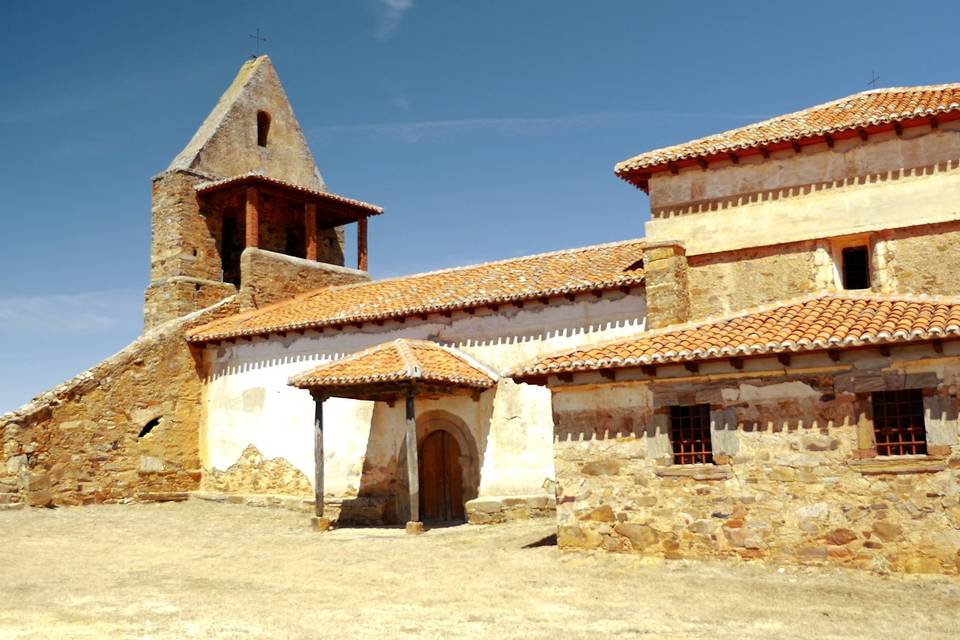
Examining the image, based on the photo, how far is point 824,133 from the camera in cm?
1438

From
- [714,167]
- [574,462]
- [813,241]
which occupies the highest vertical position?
[714,167]

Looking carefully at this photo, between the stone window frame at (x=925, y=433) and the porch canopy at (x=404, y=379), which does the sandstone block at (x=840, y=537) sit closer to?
the stone window frame at (x=925, y=433)

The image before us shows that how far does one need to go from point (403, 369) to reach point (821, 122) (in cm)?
836

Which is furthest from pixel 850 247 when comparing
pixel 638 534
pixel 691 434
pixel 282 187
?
pixel 282 187

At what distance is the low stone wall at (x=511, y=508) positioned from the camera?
17031 millimetres

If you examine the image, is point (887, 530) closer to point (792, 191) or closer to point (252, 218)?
point (792, 191)

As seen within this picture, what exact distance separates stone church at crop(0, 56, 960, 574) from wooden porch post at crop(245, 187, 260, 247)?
0.09 m

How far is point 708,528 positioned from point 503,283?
8.62 m

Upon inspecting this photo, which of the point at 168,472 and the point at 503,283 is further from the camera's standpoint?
the point at 168,472

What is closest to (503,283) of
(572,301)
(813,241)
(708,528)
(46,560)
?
(572,301)

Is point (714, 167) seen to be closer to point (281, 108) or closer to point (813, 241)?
point (813, 241)

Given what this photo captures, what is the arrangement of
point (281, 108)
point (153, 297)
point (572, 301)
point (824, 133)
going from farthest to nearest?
point (281, 108)
point (153, 297)
point (572, 301)
point (824, 133)

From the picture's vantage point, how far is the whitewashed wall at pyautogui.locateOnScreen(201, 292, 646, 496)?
57.0 feet

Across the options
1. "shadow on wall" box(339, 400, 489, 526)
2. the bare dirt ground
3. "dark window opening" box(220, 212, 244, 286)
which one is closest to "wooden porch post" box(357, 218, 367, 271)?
"dark window opening" box(220, 212, 244, 286)
